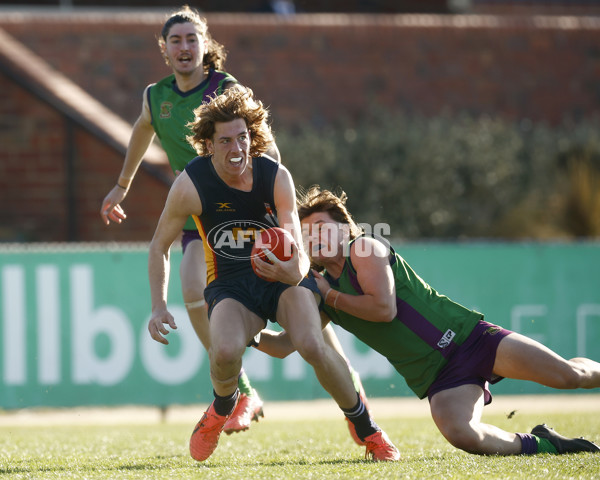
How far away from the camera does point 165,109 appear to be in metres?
6.42

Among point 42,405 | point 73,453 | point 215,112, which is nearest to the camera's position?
point 215,112

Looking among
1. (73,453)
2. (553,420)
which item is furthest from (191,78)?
(553,420)

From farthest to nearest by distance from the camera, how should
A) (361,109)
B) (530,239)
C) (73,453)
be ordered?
(361,109) → (530,239) → (73,453)

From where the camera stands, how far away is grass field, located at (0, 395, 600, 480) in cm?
480

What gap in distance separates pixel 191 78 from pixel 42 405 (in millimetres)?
4529

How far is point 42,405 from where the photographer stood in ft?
31.1

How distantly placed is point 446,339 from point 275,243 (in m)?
1.19

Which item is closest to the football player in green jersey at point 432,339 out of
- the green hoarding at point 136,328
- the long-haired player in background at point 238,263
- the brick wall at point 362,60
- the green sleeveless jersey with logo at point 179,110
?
the long-haired player in background at point 238,263

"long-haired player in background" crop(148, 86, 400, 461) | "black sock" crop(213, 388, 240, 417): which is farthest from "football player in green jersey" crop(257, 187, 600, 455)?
"black sock" crop(213, 388, 240, 417)

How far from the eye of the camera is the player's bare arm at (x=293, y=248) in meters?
5.15

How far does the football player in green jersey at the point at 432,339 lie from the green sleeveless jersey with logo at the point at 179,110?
1.07 m

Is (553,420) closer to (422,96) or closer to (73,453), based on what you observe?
(73,453)

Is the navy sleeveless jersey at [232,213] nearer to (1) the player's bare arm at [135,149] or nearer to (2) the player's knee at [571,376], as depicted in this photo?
(1) the player's bare arm at [135,149]

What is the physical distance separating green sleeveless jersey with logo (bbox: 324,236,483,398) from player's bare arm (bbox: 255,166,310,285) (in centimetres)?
46
